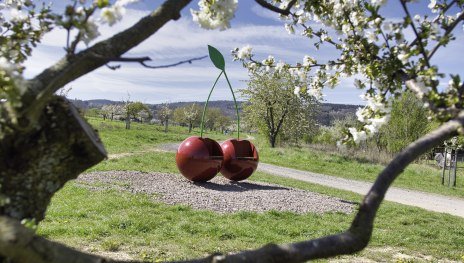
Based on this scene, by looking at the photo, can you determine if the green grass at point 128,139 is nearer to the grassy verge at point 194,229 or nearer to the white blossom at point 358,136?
the grassy verge at point 194,229

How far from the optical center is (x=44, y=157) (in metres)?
2.14

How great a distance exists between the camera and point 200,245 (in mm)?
7090

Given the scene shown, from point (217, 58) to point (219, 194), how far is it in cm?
Answer: 555

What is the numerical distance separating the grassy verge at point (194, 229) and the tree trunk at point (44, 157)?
13.5 feet

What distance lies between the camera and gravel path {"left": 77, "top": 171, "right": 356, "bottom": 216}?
1067 centimetres

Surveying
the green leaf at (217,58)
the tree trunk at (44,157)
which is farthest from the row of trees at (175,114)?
the tree trunk at (44,157)

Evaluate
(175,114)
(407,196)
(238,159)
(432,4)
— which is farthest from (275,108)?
(175,114)

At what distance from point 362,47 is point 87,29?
268 cm

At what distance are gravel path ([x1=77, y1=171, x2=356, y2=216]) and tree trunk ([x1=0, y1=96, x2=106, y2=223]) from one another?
7.82 metres

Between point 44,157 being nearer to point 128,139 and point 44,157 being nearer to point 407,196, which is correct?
point 407,196

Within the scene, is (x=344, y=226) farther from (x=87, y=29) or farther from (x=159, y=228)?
(x=87, y=29)

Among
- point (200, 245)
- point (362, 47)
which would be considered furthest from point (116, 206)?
point (362, 47)

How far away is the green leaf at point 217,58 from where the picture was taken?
15242 millimetres

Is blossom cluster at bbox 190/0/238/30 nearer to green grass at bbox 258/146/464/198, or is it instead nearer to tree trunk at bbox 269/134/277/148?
green grass at bbox 258/146/464/198
